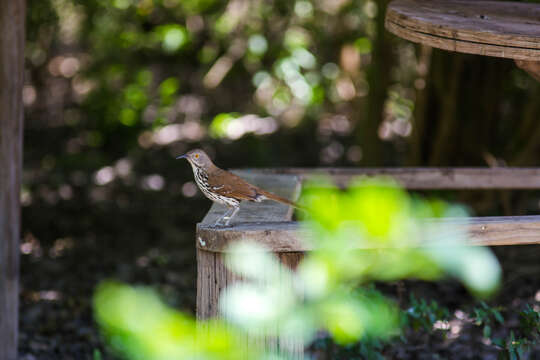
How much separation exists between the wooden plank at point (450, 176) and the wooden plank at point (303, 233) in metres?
1.30

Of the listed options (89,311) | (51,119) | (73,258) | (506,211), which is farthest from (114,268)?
(51,119)

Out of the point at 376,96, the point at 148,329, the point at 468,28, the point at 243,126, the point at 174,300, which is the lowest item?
the point at 174,300

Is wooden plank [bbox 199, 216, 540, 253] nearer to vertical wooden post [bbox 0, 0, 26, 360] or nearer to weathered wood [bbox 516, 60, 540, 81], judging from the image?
weathered wood [bbox 516, 60, 540, 81]

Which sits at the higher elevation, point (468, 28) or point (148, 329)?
point (468, 28)

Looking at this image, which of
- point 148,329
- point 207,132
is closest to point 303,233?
point 148,329

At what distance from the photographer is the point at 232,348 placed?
1.00 metres

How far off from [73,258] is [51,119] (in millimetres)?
4193

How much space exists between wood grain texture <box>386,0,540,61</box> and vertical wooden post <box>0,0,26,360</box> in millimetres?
1741

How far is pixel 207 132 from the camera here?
8.30 m

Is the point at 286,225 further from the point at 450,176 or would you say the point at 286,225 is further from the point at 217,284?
the point at 450,176

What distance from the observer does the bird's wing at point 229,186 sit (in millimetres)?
2455

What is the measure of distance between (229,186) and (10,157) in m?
1.34

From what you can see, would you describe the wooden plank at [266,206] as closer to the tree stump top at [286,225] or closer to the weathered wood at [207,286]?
the tree stump top at [286,225]

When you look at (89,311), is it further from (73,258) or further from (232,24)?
(232,24)
